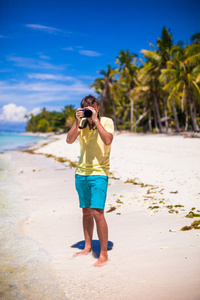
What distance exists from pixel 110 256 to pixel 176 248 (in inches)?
29.5

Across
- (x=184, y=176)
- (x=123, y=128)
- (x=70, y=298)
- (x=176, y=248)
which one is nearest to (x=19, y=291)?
(x=70, y=298)

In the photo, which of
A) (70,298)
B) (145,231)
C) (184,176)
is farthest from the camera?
(184,176)

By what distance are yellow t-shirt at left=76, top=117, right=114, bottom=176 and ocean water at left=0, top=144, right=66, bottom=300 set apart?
Answer: 1133 millimetres

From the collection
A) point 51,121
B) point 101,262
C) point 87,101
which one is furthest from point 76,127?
point 51,121

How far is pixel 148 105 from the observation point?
1371 inches

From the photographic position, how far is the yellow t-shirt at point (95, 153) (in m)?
2.69

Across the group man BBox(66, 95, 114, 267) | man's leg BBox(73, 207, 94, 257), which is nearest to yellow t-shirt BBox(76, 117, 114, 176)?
man BBox(66, 95, 114, 267)

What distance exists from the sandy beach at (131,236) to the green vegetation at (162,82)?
1608 centimetres

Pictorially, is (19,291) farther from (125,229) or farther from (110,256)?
(125,229)

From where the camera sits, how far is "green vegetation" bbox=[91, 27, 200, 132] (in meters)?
22.6

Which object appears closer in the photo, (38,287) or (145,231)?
(38,287)

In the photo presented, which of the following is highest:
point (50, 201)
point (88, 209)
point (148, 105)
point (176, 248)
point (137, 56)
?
point (137, 56)

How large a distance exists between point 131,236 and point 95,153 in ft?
4.70

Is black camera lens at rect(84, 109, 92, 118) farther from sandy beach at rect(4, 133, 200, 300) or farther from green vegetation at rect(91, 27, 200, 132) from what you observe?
green vegetation at rect(91, 27, 200, 132)
